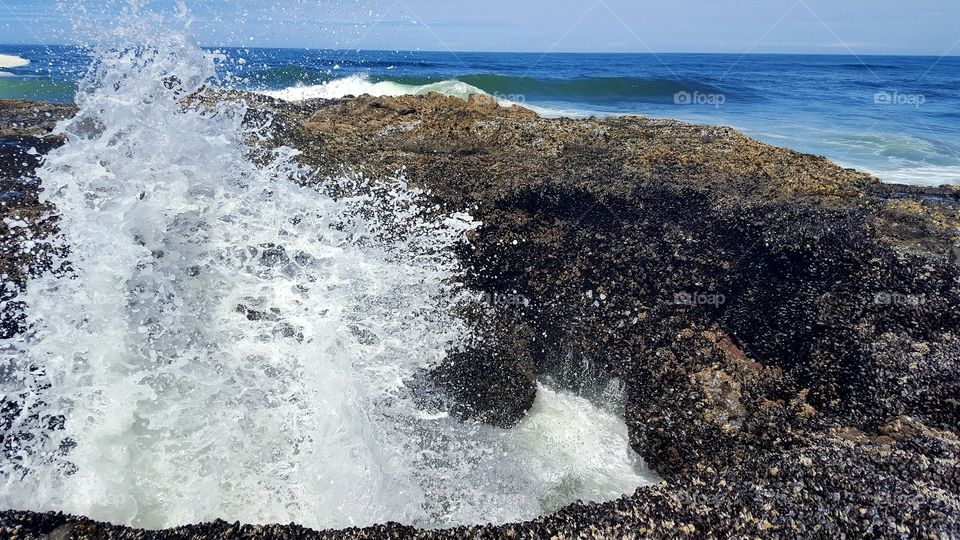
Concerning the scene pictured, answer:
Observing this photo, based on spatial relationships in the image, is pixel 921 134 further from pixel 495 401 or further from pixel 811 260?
pixel 495 401

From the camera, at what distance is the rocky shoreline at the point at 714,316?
3.22 m

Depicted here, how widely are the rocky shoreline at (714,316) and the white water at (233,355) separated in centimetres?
52

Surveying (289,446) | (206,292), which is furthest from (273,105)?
(289,446)

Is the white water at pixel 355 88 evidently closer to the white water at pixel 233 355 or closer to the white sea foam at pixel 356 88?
the white sea foam at pixel 356 88

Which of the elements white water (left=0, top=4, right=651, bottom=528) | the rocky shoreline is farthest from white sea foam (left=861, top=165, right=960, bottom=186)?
white water (left=0, top=4, right=651, bottom=528)

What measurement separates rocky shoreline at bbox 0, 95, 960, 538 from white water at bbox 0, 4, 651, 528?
522mm

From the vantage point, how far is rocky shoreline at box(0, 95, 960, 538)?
322 cm

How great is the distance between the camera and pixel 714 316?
5484 mm

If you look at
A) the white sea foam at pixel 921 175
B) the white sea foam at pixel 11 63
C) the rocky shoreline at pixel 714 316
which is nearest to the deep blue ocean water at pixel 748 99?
the white sea foam at pixel 921 175

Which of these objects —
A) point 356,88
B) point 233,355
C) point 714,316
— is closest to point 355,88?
point 356,88

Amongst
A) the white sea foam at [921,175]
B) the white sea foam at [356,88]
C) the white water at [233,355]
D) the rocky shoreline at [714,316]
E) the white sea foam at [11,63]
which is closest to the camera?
the rocky shoreline at [714,316]

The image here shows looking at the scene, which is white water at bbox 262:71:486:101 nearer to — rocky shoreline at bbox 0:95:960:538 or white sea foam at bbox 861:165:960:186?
rocky shoreline at bbox 0:95:960:538

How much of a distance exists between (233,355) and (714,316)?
474 cm

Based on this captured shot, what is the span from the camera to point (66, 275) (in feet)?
17.4
